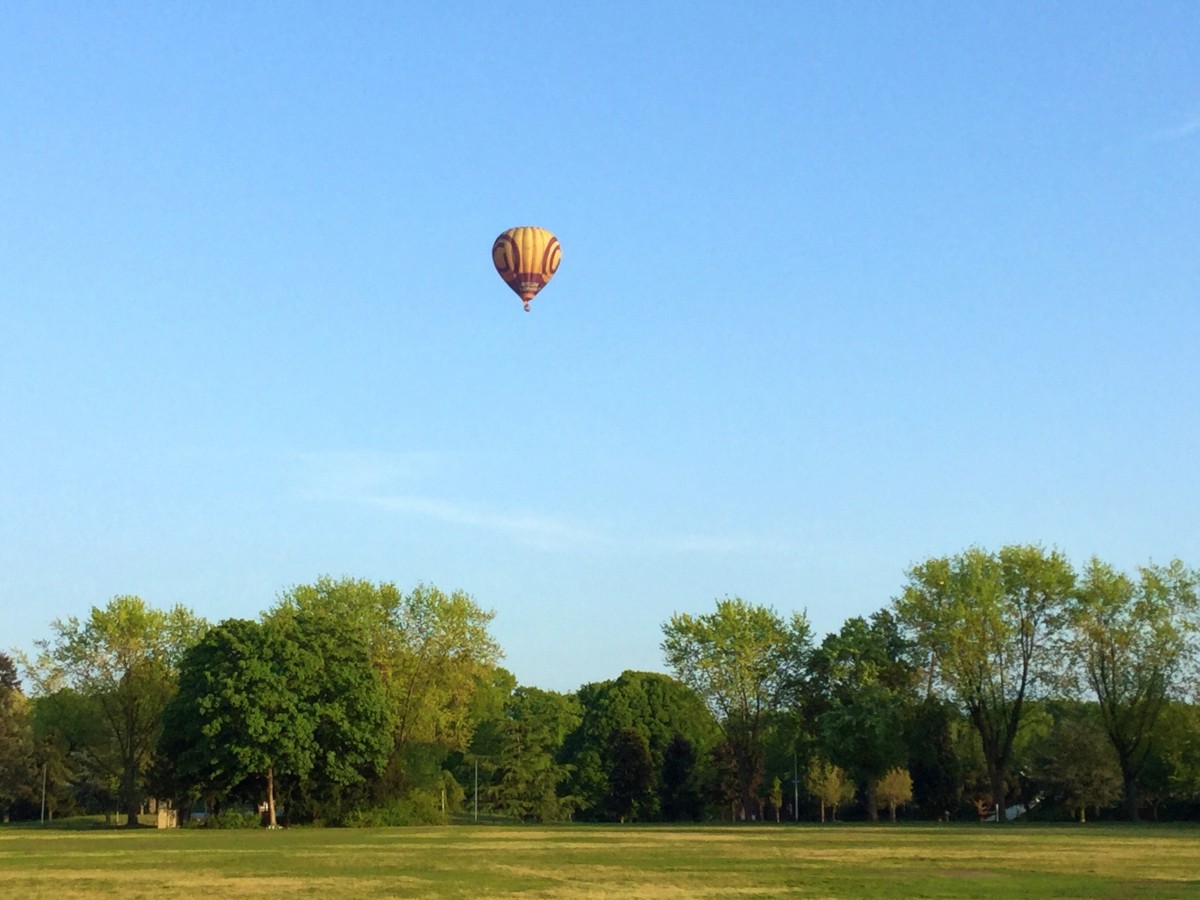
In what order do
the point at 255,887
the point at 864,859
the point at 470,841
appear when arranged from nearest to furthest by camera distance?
the point at 255,887
the point at 864,859
the point at 470,841

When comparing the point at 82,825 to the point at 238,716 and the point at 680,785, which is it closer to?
the point at 238,716

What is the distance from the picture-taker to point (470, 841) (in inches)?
2218

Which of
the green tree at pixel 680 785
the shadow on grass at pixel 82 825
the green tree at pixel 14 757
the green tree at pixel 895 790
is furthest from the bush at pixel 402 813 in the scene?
the green tree at pixel 895 790

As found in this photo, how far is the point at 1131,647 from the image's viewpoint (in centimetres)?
8031

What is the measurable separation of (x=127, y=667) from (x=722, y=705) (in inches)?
1562

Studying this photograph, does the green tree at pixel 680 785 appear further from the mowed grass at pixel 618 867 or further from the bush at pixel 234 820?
the mowed grass at pixel 618 867

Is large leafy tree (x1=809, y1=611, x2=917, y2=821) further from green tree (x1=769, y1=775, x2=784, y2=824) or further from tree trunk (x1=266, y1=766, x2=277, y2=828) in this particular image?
tree trunk (x1=266, y1=766, x2=277, y2=828)

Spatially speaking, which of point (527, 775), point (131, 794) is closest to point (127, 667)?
point (131, 794)

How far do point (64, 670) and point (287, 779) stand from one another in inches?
827

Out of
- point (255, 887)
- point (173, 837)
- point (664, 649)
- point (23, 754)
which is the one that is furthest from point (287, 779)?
point (255, 887)

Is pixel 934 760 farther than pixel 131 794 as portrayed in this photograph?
Yes

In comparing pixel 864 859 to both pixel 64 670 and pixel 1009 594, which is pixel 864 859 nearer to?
pixel 1009 594

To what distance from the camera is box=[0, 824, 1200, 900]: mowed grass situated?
95.1 ft

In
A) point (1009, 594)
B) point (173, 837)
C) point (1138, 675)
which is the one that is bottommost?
point (173, 837)
